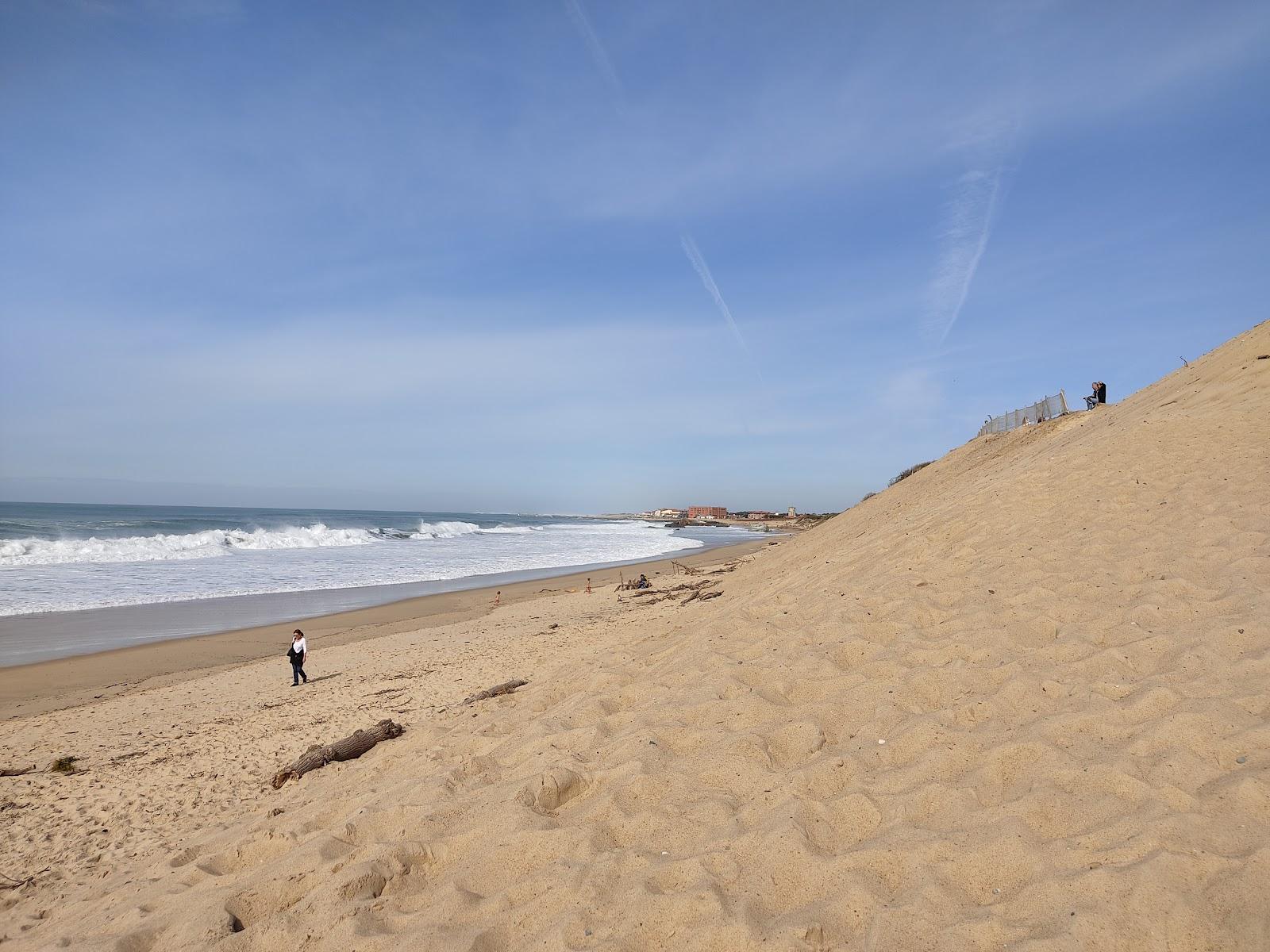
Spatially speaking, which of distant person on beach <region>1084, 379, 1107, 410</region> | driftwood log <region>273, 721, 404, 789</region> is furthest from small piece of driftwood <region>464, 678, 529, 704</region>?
distant person on beach <region>1084, 379, 1107, 410</region>

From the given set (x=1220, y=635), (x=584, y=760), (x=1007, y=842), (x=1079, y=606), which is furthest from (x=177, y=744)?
(x=1220, y=635)

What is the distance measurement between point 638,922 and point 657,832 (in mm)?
607

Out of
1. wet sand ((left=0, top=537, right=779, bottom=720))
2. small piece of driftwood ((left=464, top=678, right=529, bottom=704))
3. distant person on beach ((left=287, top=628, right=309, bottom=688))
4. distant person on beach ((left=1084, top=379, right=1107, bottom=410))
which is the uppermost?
distant person on beach ((left=1084, top=379, right=1107, bottom=410))

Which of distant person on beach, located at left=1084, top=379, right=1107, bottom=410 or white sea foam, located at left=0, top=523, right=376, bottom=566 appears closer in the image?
distant person on beach, located at left=1084, top=379, right=1107, bottom=410

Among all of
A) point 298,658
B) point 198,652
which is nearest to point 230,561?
point 198,652

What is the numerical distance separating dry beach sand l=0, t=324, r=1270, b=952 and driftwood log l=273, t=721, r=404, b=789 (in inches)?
6.7

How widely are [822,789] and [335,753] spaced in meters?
4.51

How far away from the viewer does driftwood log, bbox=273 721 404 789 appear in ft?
19.7

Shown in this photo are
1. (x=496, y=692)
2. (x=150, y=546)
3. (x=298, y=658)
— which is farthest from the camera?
(x=150, y=546)

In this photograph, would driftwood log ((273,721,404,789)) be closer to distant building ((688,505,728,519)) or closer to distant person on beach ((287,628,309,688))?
distant person on beach ((287,628,309,688))

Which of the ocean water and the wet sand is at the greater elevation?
the ocean water

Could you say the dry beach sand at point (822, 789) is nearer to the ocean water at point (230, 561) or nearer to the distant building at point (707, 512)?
the ocean water at point (230, 561)

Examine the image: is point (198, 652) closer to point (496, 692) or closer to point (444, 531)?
point (496, 692)

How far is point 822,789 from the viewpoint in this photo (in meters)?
3.62
